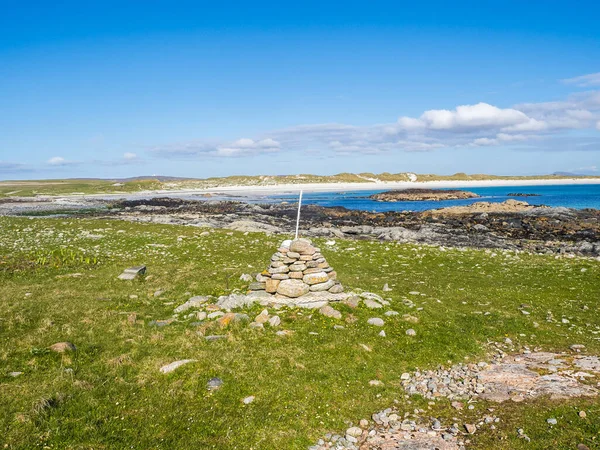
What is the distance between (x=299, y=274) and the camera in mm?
15141

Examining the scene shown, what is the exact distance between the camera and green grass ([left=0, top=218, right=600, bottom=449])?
7754mm

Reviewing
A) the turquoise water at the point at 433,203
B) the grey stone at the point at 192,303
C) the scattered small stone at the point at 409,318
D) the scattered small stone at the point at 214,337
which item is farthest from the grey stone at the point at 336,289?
the turquoise water at the point at 433,203

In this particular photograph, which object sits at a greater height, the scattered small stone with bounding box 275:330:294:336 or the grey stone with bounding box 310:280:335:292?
the grey stone with bounding box 310:280:335:292

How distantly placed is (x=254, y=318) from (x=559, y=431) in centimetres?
925

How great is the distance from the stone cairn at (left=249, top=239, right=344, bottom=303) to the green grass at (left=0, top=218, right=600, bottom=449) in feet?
3.79

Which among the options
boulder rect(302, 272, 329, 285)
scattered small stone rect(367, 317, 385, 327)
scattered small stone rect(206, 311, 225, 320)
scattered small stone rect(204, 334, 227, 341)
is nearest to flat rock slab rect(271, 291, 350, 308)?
boulder rect(302, 272, 329, 285)

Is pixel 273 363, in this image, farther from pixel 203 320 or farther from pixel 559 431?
pixel 559 431

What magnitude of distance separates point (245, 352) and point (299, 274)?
4661 millimetres

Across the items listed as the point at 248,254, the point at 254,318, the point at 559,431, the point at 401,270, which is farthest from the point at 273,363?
the point at 248,254

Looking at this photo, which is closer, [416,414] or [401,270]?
[416,414]

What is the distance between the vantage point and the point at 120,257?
25.3m

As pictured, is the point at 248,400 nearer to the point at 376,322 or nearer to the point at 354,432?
the point at 354,432

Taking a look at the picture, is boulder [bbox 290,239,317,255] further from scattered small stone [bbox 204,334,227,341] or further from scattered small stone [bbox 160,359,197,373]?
scattered small stone [bbox 160,359,197,373]

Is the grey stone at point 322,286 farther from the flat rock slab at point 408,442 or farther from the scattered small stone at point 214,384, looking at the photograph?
the flat rock slab at point 408,442
